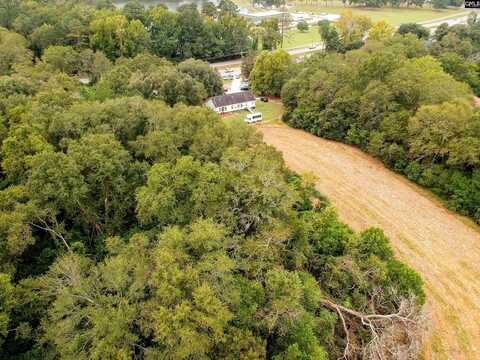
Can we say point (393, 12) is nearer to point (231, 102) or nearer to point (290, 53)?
point (290, 53)

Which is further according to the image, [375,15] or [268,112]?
[375,15]

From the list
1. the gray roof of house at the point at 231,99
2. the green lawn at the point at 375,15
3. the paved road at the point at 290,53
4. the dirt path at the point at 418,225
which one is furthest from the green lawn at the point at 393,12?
the dirt path at the point at 418,225

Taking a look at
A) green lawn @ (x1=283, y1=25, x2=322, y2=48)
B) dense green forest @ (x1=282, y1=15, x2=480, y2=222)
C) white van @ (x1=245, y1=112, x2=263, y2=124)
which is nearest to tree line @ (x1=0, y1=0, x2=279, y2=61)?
green lawn @ (x1=283, y1=25, x2=322, y2=48)

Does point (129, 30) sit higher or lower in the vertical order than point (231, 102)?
higher

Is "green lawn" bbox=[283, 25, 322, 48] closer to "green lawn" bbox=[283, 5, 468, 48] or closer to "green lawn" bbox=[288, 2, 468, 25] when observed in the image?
"green lawn" bbox=[283, 5, 468, 48]

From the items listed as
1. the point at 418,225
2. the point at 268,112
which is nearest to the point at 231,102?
the point at 268,112

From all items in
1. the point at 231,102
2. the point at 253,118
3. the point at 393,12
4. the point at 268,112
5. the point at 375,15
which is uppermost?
the point at 393,12

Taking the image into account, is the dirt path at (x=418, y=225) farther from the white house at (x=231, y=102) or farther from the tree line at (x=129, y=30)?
the tree line at (x=129, y=30)
